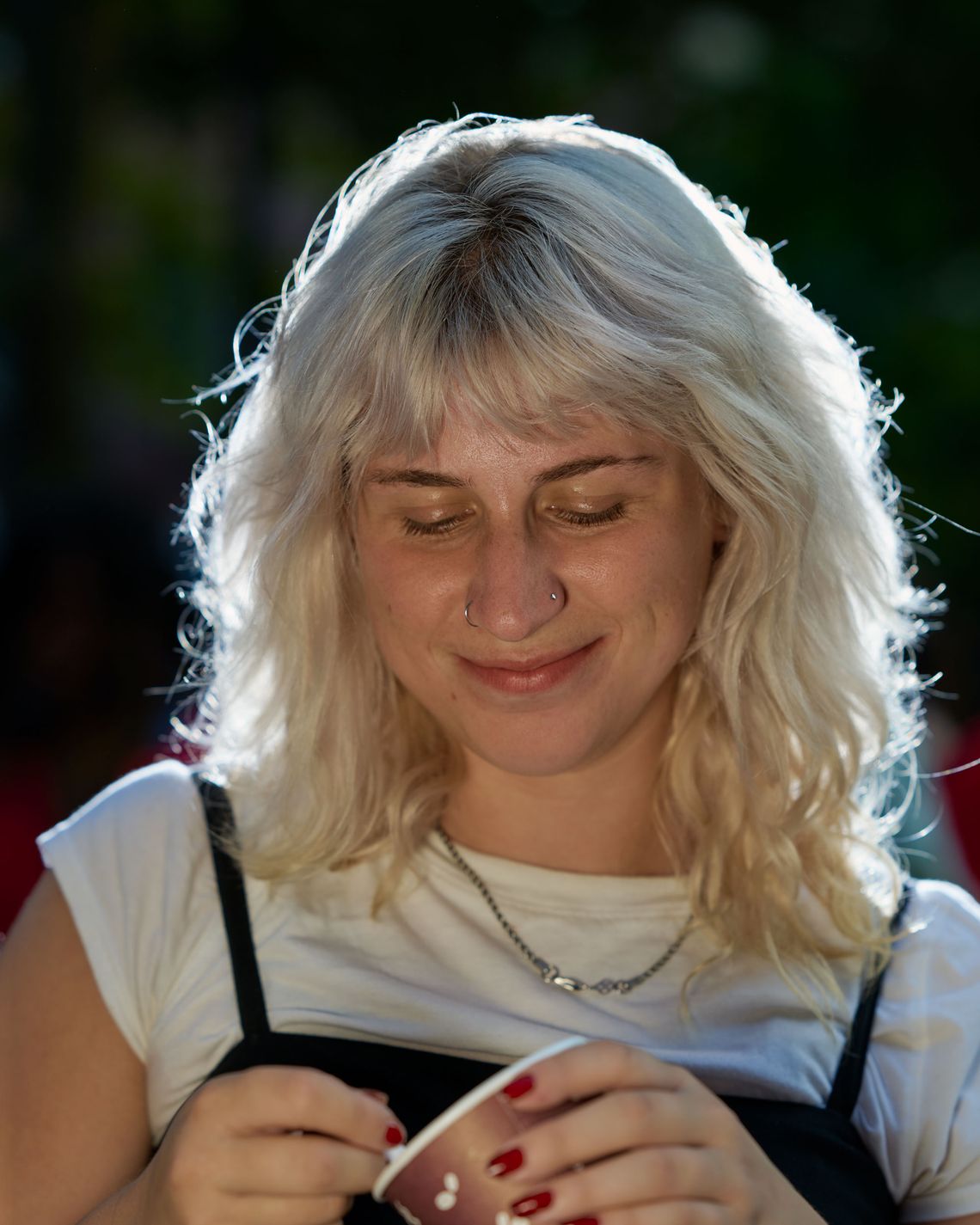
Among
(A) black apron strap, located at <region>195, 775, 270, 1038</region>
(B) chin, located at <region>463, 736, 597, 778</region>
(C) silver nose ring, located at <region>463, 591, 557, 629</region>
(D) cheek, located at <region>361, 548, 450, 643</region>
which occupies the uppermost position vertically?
(D) cheek, located at <region>361, 548, 450, 643</region>

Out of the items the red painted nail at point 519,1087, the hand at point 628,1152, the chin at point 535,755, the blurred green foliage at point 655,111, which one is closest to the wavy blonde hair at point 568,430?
the chin at point 535,755

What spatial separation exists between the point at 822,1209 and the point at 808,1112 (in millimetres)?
122

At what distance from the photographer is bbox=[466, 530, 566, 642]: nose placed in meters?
1.63

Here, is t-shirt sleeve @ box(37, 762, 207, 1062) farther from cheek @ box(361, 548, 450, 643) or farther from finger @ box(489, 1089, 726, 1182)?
finger @ box(489, 1089, 726, 1182)

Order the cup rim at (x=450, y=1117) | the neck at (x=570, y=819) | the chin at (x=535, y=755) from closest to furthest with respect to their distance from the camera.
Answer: the cup rim at (x=450, y=1117) → the chin at (x=535, y=755) → the neck at (x=570, y=819)

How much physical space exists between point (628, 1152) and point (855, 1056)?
2.22ft

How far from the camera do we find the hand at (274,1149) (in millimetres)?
1195

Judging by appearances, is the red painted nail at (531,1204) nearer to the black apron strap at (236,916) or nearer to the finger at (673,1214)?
the finger at (673,1214)

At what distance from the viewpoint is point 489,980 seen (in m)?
1.80

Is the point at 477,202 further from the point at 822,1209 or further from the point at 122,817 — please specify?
the point at 822,1209

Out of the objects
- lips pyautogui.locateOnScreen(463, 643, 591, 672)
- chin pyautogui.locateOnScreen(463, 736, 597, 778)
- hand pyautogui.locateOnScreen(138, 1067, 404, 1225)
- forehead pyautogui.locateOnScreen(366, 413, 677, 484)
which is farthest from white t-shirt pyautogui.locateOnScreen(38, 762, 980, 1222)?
forehead pyautogui.locateOnScreen(366, 413, 677, 484)

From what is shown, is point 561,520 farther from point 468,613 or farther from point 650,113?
point 650,113

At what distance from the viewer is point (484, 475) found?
5.33 feet

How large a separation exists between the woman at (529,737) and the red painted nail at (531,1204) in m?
0.32
